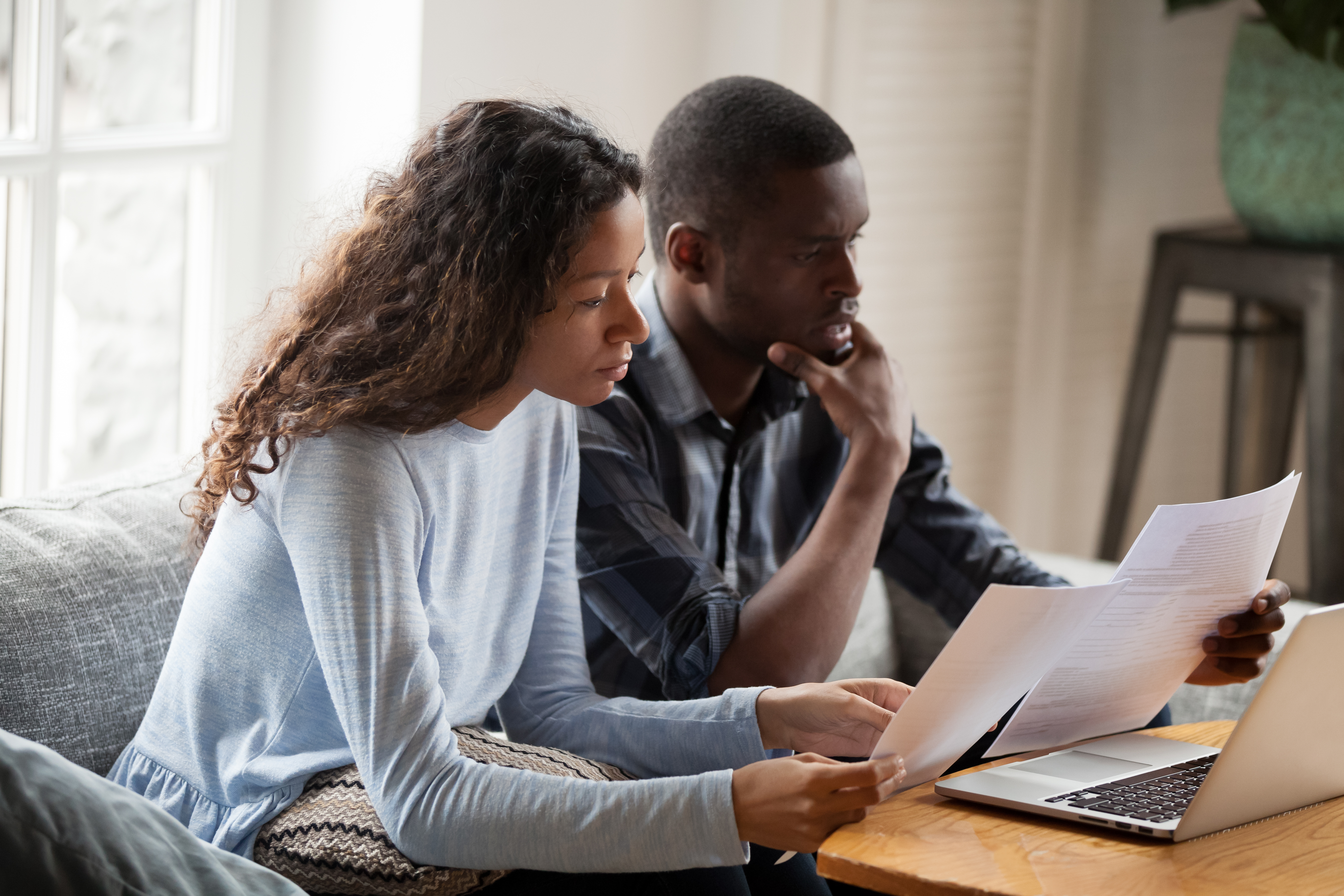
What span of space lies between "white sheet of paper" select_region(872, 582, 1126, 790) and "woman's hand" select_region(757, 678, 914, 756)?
6 cm

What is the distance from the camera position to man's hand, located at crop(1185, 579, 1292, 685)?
1.16 m

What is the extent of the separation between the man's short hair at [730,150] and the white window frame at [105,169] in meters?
0.55

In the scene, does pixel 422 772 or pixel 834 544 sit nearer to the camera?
pixel 422 772

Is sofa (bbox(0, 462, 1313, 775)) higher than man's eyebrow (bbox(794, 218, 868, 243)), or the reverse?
man's eyebrow (bbox(794, 218, 868, 243))

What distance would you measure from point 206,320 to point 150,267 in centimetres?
10

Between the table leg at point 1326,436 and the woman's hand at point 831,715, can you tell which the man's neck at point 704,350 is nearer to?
the woman's hand at point 831,715

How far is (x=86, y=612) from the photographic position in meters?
1.19

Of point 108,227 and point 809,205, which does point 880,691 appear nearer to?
point 809,205

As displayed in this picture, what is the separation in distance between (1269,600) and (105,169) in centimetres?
141

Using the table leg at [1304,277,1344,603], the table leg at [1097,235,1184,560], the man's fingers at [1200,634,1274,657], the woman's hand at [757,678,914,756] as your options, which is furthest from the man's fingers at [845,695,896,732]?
the table leg at [1097,235,1184,560]

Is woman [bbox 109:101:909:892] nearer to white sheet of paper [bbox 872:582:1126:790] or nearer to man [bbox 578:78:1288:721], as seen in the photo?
white sheet of paper [bbox 872:582:1126:790]

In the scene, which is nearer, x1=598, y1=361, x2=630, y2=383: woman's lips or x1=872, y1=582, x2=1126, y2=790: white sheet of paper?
x1=872, y1=582, x2=1126, y2=790: white sheet of paper

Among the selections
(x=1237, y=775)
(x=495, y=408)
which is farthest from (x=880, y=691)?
(x=495, y=408)

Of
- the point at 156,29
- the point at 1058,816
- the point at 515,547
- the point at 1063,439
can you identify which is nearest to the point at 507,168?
the point at 515,547
